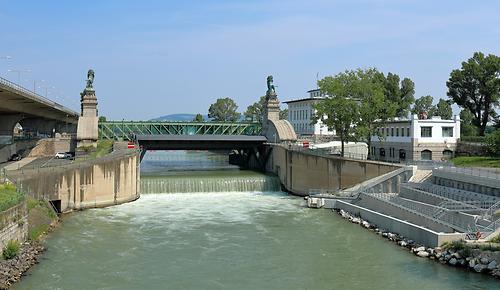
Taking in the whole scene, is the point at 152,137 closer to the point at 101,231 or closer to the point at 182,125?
the point at 182,125

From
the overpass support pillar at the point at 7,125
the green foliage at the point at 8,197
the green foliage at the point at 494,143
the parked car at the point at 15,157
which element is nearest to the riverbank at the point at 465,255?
the green foliage at the point at 8,197

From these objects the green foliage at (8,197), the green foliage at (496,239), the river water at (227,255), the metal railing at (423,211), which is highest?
the green foliage at (8,197)

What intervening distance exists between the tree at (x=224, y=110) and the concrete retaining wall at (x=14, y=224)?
152 metres

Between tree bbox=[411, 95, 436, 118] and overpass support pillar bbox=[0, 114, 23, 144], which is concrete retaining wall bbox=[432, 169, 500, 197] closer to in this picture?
overpass support pillar bbox=[0, 114, 23, 144]

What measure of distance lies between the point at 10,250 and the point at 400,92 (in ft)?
278

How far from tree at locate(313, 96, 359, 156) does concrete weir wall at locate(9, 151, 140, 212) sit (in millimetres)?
22168

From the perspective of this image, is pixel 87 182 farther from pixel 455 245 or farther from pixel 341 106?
pixel 455 245

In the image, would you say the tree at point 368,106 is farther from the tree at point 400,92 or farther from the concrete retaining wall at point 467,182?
the tree at point 400,92

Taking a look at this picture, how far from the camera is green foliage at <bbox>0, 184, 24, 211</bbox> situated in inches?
1242

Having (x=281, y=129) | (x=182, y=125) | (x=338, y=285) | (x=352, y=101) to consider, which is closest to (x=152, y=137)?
(x=182, y=125)

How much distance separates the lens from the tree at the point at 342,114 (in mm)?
64562

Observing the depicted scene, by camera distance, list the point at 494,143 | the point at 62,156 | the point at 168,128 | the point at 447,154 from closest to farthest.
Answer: the point at 494,143 < the point at 447,154 < the point at 62,156 < the point at 168,128

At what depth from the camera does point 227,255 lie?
3609 cm

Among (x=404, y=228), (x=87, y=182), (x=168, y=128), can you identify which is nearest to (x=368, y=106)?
(x=404, y=228)
